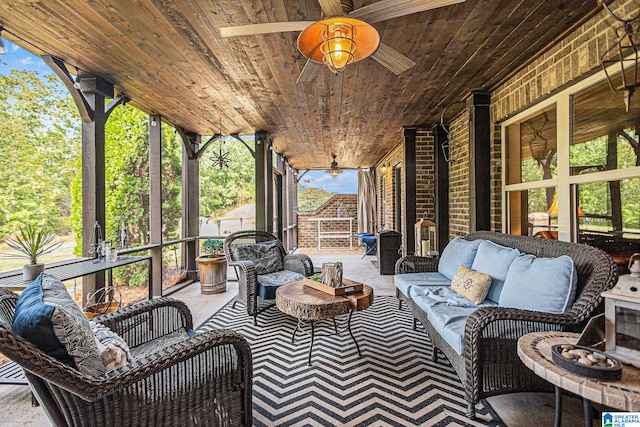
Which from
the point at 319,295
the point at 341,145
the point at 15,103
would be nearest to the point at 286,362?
the point at 319,295

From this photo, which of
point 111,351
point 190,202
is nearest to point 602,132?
point 111,351

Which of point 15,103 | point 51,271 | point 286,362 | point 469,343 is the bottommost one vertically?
point 286,362

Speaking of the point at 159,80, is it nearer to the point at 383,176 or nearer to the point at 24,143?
the point at 24,143

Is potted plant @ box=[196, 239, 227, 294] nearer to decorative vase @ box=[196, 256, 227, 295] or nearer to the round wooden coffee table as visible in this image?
decorative vase @ box=[196, 256, 227, 295]

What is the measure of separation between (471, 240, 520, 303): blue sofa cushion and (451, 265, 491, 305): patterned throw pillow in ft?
0.20

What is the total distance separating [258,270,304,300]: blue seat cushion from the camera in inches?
136

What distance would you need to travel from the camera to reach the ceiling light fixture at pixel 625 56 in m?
1.86

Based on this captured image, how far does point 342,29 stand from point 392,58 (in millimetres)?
545

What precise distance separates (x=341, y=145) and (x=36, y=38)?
519 cm

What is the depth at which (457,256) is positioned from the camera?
320cm

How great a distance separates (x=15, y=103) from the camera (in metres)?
2.88

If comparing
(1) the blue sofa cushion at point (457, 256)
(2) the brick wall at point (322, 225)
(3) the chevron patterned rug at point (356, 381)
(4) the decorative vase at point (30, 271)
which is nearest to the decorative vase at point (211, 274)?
(3) the chevron patterned rug at point (356, 381)

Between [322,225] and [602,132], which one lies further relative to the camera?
[322,225]

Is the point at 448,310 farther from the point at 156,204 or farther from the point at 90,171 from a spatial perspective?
the point at 156,204
